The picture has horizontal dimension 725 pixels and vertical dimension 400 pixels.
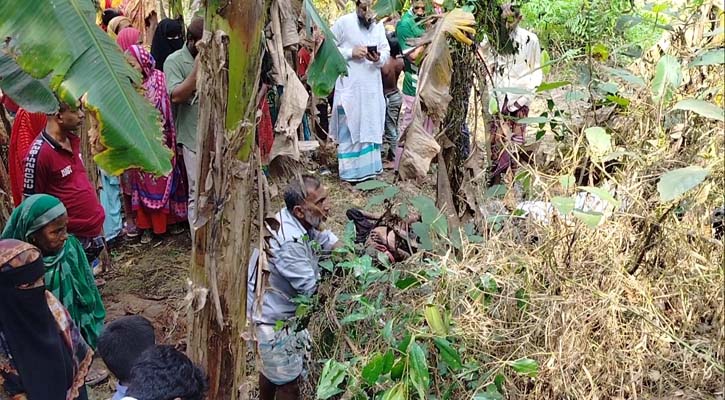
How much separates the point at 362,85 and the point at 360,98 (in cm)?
12

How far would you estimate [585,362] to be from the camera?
76.3 inches

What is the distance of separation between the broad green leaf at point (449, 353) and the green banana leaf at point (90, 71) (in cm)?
97

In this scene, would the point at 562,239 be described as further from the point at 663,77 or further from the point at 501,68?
the point at 501,68

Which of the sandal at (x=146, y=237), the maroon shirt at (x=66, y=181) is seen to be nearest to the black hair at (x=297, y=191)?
the maroon shirt at (x=66, y=181)

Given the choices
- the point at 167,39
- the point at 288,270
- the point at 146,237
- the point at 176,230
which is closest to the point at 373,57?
the point at 167,39

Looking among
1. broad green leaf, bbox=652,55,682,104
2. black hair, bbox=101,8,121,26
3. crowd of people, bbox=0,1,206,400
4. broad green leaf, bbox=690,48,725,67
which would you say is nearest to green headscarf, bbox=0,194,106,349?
crowd of people, bbox=0,1,206,400

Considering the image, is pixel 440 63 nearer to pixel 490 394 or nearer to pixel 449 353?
pixel 449 353

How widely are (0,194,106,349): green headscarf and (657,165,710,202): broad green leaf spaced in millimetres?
2482

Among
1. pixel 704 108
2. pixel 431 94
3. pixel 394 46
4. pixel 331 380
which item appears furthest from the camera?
pixel 394 46

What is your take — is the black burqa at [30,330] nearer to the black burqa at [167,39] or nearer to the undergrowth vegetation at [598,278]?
the undergrowth vegetation at [598,278]

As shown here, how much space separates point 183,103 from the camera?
4445mm

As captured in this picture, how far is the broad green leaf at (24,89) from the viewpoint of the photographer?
2.91 meters

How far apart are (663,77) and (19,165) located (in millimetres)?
3579

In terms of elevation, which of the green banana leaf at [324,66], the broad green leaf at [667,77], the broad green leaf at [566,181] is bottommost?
the broad green leaf at [566,181]
